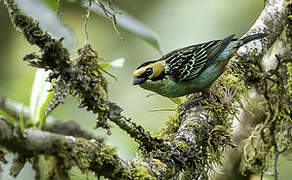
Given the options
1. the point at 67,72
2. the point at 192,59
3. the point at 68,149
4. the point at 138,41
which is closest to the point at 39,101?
the point at 192,59

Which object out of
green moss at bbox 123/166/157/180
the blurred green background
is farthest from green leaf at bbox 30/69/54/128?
the blurred green background

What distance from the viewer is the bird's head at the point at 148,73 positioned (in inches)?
143

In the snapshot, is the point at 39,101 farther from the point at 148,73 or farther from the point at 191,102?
the point at 191,102

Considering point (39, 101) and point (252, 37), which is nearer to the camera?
point (252, 37)

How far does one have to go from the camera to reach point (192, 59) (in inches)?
151

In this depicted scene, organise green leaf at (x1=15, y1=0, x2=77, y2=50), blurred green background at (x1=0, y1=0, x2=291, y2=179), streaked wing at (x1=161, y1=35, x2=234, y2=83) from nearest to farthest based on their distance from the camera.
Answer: green leaf at (x1=15, y1=0, x2=77, y2=50)
streaked wing at (x1=161, y1=35, x2=234, y2=83)
blurred green background at (x1=0, y1=0, x2=291, y2=179)

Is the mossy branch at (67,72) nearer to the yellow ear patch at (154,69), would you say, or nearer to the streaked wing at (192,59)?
the yellow ear patch at (154,69)

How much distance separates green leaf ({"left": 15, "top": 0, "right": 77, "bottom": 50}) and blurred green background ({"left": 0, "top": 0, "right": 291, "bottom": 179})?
3.33 m

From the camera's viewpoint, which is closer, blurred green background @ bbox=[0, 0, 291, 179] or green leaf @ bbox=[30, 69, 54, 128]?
green leaf @ bbox=[30, 69, 54, 128]

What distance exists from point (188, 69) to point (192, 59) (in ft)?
0.37

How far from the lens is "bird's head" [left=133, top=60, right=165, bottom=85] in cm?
363

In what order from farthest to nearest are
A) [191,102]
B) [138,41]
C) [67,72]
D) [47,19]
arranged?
1. [138,41]
2. [191,102]
3. [47,19]
4. [67,72]

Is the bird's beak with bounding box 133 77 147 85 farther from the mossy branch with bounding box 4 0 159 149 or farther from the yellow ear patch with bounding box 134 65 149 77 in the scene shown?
the mossy branch with bounding box 4 0 159 149

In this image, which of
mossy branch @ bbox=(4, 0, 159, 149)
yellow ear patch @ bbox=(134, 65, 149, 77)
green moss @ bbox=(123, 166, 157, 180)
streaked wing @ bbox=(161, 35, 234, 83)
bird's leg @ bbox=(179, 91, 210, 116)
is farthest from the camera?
streaked wing @ bbox=(161, 35, 234, 83)
